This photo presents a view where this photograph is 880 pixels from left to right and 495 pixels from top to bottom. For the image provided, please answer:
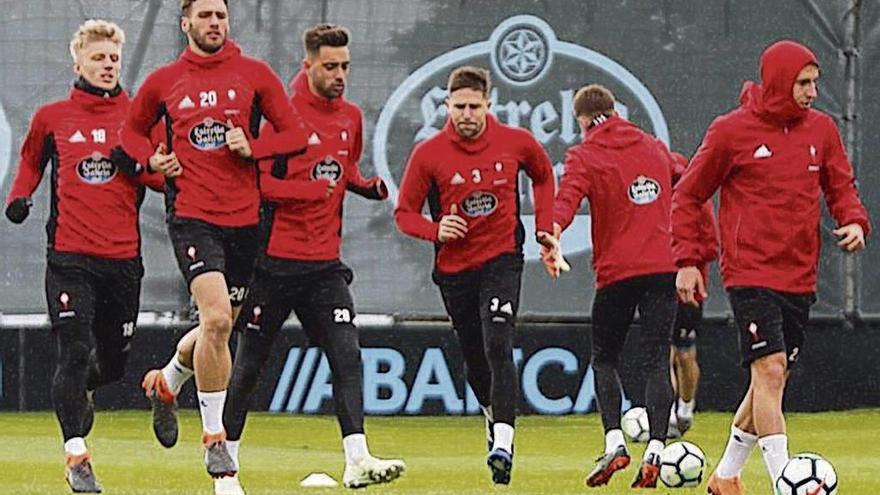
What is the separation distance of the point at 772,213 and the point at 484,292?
215 cm

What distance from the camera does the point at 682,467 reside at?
11.3 meters

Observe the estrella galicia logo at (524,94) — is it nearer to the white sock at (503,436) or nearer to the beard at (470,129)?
the beard at (470,129)

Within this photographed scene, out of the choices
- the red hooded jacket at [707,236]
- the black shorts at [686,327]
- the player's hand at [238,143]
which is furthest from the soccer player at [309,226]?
the black shorts at [686,327]

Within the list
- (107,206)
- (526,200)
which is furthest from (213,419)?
(526,200)

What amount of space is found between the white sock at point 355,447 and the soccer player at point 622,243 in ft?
5.48

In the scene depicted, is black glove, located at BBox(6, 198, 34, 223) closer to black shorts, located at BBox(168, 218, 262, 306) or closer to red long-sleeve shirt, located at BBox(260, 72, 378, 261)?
red long-sleeve shirt, located at BBox(260, 72, 378, 261)

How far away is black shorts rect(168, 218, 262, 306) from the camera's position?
10.4 metres

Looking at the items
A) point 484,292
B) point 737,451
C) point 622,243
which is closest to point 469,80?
point 484,292

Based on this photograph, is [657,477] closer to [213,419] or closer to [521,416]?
[213,419]

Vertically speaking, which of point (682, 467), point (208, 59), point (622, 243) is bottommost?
point (682, 467)

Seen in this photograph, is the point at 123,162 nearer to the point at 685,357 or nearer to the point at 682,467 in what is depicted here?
the point at 682,467

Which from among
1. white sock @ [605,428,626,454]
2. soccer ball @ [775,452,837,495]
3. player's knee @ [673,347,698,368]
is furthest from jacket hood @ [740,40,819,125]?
player's knee @ [673,347,698,368]

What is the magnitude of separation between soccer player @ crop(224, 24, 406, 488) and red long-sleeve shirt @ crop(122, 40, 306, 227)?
98 centimetres

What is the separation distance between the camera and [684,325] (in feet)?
52.9
